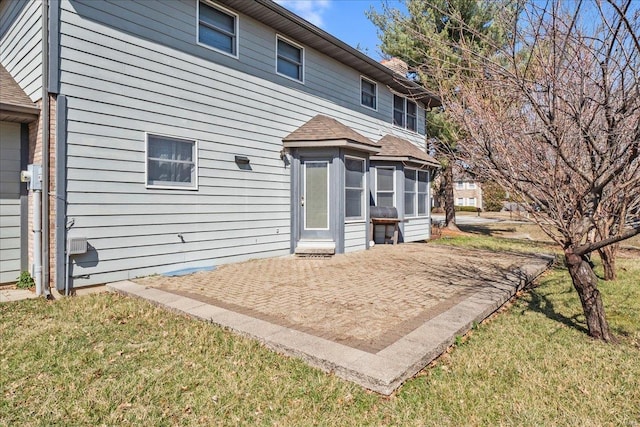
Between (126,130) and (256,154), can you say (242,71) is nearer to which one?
(256,154)

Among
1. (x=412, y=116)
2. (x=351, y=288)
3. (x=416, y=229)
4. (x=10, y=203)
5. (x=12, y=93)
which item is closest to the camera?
(x=351, y=288)

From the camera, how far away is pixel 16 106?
17.9 ft

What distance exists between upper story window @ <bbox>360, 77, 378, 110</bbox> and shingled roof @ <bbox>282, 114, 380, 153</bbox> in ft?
9.57

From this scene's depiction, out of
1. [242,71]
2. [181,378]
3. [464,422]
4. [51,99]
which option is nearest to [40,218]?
[51,99]

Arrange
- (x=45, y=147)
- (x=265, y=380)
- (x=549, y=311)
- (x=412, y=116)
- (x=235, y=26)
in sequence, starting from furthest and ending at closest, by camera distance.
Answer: (x=412, y=116) < (x=235, y=26) < (x=45, y=147) < (x=549, y=311) < (x=265, y=380)

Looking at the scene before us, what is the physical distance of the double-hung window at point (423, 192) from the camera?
1297 centimetres

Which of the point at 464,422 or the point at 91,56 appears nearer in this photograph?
the point at 464,422

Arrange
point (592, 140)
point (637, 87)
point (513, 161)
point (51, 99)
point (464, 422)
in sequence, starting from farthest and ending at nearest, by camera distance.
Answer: point (51, 99) → point (513, 161) → point (592, 140) → point (637, 87) → point (464, 422)

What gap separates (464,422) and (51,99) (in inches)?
252

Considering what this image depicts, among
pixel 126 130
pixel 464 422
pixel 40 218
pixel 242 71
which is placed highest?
pixel 242 71

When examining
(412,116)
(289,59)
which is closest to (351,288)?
(289,59)

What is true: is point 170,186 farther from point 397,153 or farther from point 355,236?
point 397,153

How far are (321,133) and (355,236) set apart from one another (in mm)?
2861

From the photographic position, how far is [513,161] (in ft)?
13.7
